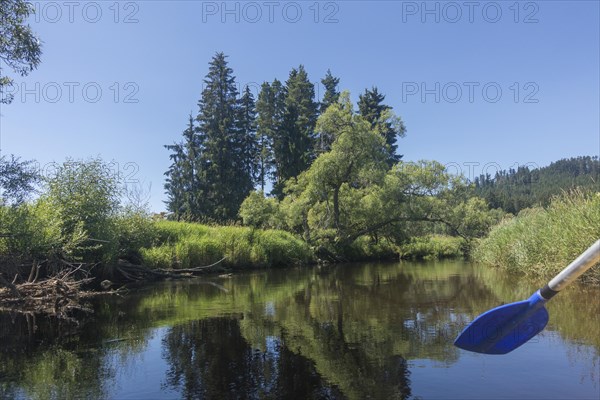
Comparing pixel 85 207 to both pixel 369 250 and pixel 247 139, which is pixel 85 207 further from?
pixel 247 139

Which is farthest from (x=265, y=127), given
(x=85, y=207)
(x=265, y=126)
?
(x=85, y=207)

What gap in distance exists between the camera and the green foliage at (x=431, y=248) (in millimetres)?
32625

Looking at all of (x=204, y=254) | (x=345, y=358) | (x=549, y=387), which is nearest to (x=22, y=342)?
(x=345, y=358)

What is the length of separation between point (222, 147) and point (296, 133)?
756cm

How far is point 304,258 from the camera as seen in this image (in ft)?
83.8

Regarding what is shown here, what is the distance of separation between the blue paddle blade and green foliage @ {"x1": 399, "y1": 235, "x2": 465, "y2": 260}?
28.3 m

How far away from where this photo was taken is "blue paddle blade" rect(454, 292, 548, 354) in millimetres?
4309

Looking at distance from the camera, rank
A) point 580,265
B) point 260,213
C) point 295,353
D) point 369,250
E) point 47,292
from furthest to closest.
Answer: point 369,250 < point 260,213 < point 47,292 < point 295,353 < point 580,265

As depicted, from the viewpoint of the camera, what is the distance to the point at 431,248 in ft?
111

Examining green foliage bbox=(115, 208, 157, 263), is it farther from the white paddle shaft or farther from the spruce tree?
the spruce tree

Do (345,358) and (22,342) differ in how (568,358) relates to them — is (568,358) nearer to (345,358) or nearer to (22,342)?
(345,358)

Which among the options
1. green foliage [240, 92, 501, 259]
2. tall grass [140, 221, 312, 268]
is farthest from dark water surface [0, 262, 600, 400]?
green foliage [240, 92, 501, 259]

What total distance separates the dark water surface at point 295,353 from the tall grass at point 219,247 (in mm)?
7620

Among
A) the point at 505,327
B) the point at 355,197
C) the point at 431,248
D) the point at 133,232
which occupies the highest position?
the point at 355,197
